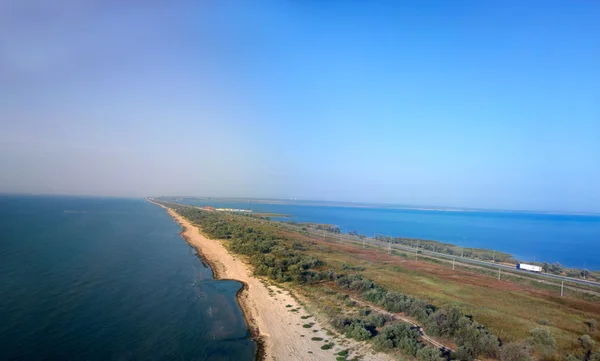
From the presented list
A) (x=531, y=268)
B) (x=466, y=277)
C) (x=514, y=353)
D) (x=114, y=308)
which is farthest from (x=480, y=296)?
(x=114, y=308)

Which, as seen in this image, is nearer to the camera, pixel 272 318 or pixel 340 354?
pixel 340 354

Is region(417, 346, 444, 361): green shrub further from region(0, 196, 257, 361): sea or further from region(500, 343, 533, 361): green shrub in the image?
region(0, 196, 257, 361): sea

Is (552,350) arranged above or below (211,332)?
above

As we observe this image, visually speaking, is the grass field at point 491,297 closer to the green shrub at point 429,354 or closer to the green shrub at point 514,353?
the green shrub at point 514,353

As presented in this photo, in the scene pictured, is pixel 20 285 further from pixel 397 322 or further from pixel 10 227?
pixel 10 227

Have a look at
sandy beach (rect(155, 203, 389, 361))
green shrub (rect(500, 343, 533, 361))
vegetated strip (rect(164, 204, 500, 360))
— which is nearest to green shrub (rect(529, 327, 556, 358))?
green shrub (rect(500, 343, 533, 361))

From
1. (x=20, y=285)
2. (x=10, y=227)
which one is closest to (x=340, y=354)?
(x=20, y=285)
